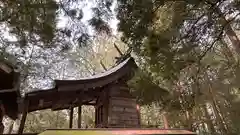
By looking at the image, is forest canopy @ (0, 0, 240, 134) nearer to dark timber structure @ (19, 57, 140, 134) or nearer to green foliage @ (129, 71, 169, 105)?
green foliage @ (129, 71, 169, 105)

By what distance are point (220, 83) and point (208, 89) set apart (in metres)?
1.77

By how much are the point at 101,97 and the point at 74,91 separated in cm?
157

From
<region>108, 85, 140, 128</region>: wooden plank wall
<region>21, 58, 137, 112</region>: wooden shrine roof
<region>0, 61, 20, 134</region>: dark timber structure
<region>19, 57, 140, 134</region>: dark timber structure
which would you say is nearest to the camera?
<region>0, 61, 20, 134</region>: dark timber structure

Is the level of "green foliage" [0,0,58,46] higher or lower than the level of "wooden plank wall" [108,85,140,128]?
higher

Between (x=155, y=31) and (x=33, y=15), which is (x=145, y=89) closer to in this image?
(x=155, y=31)

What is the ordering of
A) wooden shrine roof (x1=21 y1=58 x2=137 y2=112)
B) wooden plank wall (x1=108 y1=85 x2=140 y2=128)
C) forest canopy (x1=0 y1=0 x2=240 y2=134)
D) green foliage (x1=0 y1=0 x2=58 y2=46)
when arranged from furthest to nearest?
wooden plank wall (x1=108 y1=85 x2=140 y2=128) → wooden shrine roof (x1=21 y1=58 x2=137 y2=112) → green foliage (x1=0 y1=0 x2=58 y2=46) → forest canopy (x1=0 y1=0 x2=240 y2=134)

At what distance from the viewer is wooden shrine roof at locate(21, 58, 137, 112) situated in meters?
7.24

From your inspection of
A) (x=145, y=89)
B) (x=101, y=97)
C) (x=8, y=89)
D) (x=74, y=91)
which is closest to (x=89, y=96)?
(x=101, y=97)

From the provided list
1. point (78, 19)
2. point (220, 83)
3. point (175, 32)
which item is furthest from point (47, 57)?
point (175, 32)

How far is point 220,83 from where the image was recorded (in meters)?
15.6

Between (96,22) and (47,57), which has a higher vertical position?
(47,57)

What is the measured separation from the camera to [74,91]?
25.5 ft

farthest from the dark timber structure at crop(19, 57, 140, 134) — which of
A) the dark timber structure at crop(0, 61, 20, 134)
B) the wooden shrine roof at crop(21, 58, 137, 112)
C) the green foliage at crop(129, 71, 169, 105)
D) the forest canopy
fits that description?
the green foliage at crop(129, 71, 169, 105)

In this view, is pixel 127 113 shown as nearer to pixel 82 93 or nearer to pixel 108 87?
pixel 108 87
